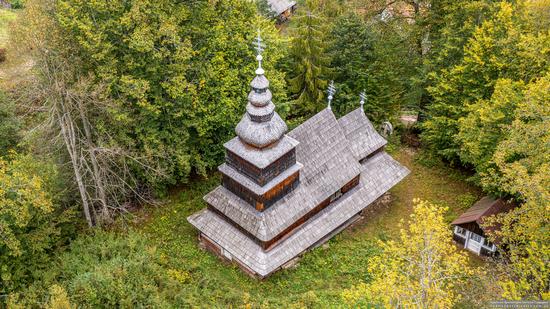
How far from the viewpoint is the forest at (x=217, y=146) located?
19.4m

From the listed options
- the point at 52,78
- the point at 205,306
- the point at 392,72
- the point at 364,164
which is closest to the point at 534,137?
the point at 364,164

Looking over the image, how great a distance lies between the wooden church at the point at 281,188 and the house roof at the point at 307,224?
50 mm

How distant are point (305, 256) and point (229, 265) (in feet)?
13.5

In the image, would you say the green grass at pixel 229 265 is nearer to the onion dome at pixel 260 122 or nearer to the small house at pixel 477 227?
the small house at pixel 477 227

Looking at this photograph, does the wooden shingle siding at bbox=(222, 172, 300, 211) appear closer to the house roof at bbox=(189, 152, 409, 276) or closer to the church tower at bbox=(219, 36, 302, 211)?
the church tower at bbox=(219, 36, 302, 211)

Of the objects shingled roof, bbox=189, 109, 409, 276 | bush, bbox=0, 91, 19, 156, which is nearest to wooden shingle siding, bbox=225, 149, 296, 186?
shingled roof, bbox=189, 109, 409, 276

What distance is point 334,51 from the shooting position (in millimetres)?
32094

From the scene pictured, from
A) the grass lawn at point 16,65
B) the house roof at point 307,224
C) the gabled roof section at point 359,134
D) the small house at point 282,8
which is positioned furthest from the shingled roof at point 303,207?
the small house at point 282,8

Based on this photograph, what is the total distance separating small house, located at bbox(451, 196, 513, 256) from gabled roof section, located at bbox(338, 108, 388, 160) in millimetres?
6268

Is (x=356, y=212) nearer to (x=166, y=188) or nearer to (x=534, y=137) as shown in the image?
(x=534, y=137)

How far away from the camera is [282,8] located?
180 ft

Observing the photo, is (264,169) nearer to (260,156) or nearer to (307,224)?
(260,156)

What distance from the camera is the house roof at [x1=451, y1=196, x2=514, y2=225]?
25.3 metres

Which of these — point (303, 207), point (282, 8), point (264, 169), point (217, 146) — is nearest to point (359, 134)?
point (303, 207)
